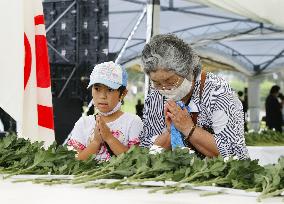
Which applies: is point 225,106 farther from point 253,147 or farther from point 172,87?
point 253,147

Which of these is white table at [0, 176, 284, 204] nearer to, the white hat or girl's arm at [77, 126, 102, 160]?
girl's arm at [77, 126, 102, 160]

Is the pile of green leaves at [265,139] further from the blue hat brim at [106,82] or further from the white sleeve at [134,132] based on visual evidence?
the blue hat brim at [106,82]

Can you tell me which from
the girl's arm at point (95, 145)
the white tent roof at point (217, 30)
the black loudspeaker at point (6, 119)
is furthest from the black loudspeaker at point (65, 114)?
the girl's arm at point (95, 145)

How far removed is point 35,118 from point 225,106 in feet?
3.44

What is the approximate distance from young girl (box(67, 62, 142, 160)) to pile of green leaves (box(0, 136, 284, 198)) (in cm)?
66

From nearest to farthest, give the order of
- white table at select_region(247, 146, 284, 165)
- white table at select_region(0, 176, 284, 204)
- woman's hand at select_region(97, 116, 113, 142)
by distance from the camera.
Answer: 1. white table at select_region(0, 176, 284, 204)
2. woman's hand at select_region(97, 116, 113, 142)
3. white table at select_region(247, 146, 284, 165)

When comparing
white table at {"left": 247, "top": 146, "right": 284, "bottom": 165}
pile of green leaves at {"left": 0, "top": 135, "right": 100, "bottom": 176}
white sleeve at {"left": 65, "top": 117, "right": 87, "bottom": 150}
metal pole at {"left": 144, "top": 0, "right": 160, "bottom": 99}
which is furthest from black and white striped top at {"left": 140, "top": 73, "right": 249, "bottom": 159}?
metal pole at {"left": 144, "top": 0, "right": 160, "bottom": 99}

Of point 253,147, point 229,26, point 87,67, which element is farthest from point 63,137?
point 229,26

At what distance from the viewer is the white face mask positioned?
2.35m

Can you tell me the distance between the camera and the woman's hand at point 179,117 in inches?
90.8

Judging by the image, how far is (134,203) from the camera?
1435 mm

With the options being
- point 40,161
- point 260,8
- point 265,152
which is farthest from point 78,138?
point 265,152

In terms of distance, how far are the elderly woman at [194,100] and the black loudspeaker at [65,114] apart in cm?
475

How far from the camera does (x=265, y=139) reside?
5.71 m
